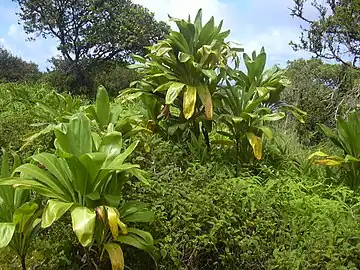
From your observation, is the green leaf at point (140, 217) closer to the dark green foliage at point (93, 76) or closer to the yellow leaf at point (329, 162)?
the yellow leaf at point (329, 162)

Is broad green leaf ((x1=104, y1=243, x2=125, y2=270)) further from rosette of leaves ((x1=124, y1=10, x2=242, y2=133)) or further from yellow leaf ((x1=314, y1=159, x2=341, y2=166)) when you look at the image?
yellow leaf ((x1=314, y1=159, x2=341, y2=166))

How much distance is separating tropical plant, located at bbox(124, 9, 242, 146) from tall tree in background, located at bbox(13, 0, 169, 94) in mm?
7540

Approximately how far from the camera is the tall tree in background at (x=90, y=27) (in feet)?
37.2

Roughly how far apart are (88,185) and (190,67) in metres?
1.68

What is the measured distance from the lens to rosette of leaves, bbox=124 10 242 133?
3666 millimetres

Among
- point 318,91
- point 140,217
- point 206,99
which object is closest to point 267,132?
point 206,99

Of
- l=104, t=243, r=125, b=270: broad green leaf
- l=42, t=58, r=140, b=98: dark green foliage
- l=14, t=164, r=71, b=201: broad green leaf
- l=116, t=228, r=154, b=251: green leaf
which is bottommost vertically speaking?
l=104, t=243, r=125, b=270: broad green leaf

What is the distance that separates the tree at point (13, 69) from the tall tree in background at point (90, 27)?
3.58ft

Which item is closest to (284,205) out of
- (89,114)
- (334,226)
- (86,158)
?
(334,226)

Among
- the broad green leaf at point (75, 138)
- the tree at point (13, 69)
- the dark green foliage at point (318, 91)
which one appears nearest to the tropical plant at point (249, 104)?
the broad green leaf at point (75, 138)

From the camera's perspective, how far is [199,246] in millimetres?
2793

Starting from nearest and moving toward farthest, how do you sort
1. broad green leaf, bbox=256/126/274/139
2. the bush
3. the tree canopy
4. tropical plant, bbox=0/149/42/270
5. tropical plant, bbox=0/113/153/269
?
tropical plant, bbox=0/113/153/269 → tropical plant, bbox=0/149/42/270 → the bush → broad green leaf, bbox=256/126/274/139 → the tree canopy

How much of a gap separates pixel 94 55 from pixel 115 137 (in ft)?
32.1

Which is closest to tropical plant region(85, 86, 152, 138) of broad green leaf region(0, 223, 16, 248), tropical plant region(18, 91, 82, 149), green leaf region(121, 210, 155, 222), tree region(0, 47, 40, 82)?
tropical plant region(18, 91, 82, 149)
